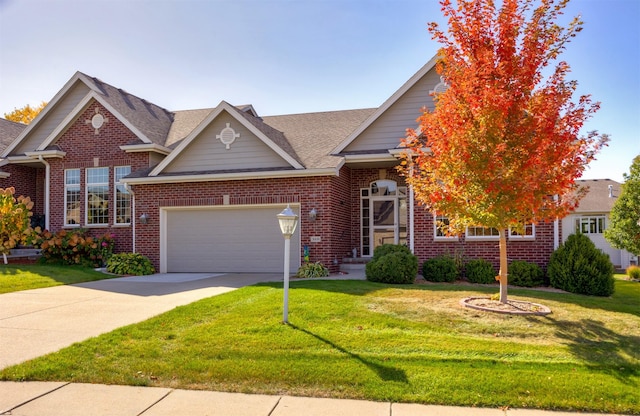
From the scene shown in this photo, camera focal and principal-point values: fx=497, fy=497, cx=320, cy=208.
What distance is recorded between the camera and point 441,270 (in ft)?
43.2

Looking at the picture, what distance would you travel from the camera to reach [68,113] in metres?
20.0

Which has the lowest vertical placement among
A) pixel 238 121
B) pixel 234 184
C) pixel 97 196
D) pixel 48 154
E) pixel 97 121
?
pixel 97 196

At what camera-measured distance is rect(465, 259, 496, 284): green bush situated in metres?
13.2

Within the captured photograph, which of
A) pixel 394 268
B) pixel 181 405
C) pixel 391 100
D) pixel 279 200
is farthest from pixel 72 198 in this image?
pixel 181 405

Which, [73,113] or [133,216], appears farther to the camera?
[73,113]

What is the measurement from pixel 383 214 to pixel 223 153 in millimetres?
5767

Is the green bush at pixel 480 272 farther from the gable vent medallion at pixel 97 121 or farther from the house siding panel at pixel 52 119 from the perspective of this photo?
the house siding panel at pixel 52 119

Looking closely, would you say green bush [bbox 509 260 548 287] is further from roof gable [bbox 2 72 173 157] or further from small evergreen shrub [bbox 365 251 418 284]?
roof gable [bbox 2 72 173 157]

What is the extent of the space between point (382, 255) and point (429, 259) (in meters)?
1.48

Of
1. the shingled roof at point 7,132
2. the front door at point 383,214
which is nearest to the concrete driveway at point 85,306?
the front door at point 383,214

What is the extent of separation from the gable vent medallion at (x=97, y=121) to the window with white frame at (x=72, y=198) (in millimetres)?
1786

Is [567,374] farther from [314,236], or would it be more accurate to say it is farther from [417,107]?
[417,107]

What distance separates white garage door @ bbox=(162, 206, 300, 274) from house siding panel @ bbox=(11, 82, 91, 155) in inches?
283

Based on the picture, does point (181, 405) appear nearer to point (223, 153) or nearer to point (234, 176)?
point (234, 176)
